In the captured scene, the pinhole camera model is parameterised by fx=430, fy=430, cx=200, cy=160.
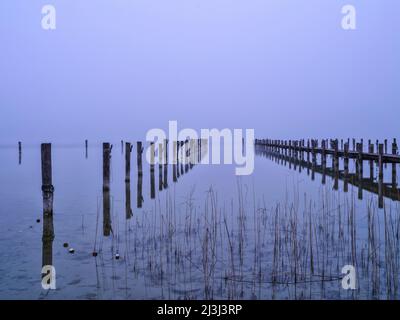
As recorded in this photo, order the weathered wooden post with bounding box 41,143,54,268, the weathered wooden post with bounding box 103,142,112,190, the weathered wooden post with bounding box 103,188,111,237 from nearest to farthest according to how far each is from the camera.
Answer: the weathered wooden post with bounding box 41,143,54,268 < the weathered wooden post with bounding box 103,188,111,237 < the weathered wooden post with bounding box 103,142,112,190

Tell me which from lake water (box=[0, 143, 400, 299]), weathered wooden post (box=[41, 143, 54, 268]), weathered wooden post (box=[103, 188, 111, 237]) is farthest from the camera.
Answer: weathered wooden post (box=[103, 188, 111, 237])

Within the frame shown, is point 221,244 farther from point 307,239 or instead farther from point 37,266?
point 37,266

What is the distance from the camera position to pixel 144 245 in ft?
29.7

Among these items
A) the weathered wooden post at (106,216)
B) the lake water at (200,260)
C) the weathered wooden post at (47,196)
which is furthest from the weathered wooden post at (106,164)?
the weathered wooden post at (47,196)
